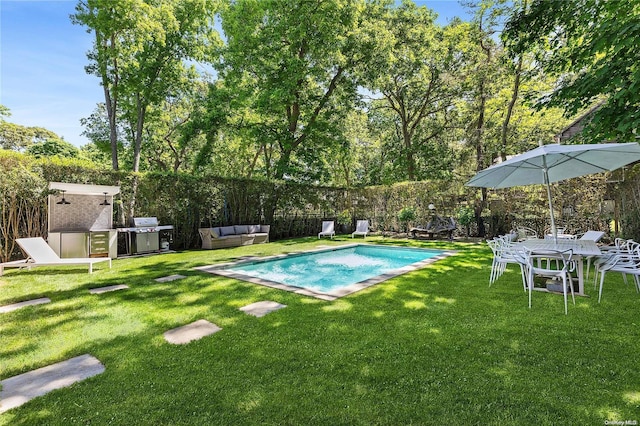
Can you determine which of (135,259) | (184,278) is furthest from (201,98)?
(184,278)

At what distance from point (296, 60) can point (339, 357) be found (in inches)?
550

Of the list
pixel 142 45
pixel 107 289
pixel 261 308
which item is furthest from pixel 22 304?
pixel 142 45

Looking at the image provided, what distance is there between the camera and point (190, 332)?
3.37 m

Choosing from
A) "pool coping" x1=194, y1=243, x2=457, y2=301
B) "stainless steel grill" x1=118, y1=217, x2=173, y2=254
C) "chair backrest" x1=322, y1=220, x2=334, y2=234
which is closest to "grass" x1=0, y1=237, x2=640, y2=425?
"pool coping" x1=194, y1=243, x2=457, y2=301

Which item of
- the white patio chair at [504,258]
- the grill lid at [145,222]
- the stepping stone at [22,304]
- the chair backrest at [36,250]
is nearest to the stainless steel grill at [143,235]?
the grill lid at [145,222]

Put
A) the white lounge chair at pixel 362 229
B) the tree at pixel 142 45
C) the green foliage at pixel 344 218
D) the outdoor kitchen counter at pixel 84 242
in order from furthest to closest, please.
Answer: the green foliage at pixel 344 218 < the white lounge chair at pixel 362 229 < the tree at pixel 142 45 < the outdoor kitchen counter at pixel 84 242

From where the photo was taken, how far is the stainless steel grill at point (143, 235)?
356 inches

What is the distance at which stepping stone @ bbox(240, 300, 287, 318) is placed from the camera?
3.94 meters

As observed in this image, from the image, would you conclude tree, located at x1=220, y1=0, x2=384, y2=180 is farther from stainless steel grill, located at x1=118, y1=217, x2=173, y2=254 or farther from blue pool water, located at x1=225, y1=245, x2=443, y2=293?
stainless steel grill, located at x1=118, y1=217, x2=173, y2=254

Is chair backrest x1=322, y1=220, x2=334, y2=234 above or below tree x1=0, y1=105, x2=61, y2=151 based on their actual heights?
below

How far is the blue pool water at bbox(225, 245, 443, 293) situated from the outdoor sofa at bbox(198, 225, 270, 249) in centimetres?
312

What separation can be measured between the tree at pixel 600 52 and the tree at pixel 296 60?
9160 mm

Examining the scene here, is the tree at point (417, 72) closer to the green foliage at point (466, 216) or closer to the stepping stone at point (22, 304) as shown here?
the green foliage at point (466, 216)

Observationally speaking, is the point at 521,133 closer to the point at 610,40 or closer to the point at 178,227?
the point at 610,40
